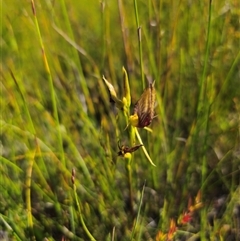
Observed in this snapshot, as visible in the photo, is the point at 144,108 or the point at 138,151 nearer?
the point at 144,108

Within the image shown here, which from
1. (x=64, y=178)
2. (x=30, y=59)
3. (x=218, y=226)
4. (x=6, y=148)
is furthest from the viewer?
(x=30, y=59)

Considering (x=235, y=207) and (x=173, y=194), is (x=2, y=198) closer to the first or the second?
(x=173, y=194)

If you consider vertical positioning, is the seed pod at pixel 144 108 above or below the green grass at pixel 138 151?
above

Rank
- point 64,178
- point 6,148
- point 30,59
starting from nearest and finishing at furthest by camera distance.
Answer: point 64,178, point 6,148, point 30,59

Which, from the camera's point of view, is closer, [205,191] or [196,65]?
[205,191]

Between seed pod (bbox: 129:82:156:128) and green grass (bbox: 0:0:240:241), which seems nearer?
seed pod (bbox: 129:82:156:128)

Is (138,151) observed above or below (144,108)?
below

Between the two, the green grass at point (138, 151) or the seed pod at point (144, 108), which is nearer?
the seed pod at point (144, 108)

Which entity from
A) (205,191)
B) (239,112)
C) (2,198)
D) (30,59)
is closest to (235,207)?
(205,191)
